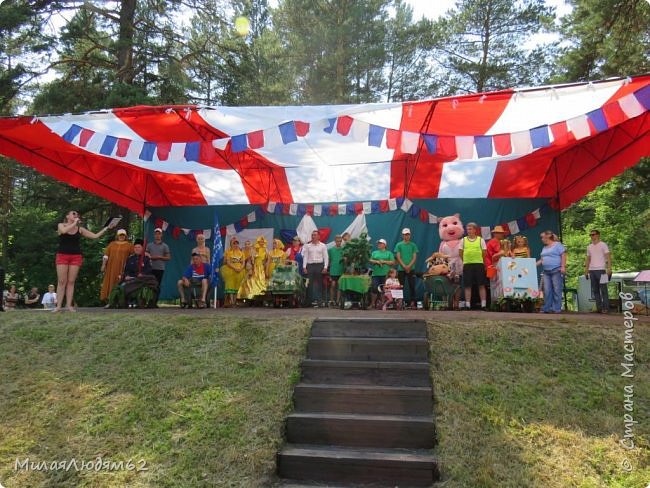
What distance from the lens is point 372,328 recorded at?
441 cm

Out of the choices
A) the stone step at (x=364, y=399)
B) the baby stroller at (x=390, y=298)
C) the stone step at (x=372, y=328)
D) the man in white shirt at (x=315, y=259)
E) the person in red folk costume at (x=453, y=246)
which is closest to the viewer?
the stone step at (x=364, y=399)

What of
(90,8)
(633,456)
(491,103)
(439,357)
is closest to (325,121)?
(491,103)

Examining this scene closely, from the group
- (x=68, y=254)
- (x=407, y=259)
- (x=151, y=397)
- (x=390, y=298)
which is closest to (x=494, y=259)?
(x=407, y=259)

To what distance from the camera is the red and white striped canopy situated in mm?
5703

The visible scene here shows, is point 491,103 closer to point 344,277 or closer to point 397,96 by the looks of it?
point 344,277

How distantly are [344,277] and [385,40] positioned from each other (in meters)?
12.3

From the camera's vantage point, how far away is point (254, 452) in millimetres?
3176

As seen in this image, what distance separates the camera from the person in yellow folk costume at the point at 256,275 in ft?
25.5

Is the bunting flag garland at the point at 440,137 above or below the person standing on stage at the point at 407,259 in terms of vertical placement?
above

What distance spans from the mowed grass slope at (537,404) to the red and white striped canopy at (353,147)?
2.46 m

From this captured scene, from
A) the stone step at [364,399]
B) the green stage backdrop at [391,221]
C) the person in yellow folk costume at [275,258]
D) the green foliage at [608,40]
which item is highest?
the green foliage at [608,40]

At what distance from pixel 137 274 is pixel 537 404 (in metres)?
5.80

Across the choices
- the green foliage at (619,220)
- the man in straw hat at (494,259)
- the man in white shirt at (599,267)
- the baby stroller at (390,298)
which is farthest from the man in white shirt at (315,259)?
the green foliage at (619,220)

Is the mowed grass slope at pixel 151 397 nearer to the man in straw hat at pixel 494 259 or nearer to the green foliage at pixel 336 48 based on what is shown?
the man in straw hat at pixel 494 259
